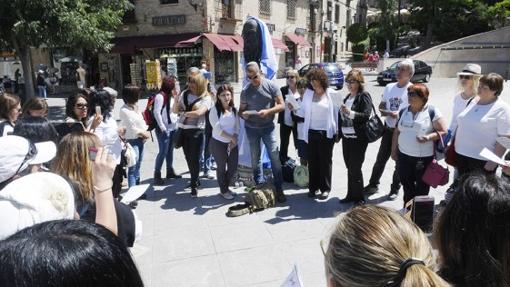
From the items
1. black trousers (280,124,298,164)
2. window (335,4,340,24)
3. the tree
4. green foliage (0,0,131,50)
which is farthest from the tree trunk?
window (335,4,340,24)

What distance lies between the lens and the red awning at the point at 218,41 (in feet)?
73.8

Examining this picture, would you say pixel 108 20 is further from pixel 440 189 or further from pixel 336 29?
pixel 336 29

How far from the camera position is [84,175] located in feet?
8.63

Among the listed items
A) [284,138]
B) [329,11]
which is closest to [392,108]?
[284,138]

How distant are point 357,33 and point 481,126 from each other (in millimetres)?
42045

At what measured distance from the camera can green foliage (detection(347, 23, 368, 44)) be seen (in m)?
43.4

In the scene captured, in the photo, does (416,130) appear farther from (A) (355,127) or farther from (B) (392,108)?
(B) (392,108)

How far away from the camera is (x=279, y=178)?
550 cm

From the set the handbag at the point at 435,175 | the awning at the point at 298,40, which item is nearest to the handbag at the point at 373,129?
the handbag at the point at 435,175

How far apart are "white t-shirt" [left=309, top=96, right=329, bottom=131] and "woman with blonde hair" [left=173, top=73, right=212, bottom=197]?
60.3 inches

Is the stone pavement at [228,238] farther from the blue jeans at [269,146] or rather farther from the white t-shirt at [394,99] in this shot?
the white t-shirt at [394,99]

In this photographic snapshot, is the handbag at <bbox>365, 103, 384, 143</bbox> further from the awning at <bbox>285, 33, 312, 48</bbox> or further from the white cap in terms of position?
the awning at <bbox>285, 33, 312, 48</bbox>

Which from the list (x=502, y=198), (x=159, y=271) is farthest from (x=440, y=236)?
(x=159, y=271)

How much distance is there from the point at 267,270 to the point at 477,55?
106 ft
